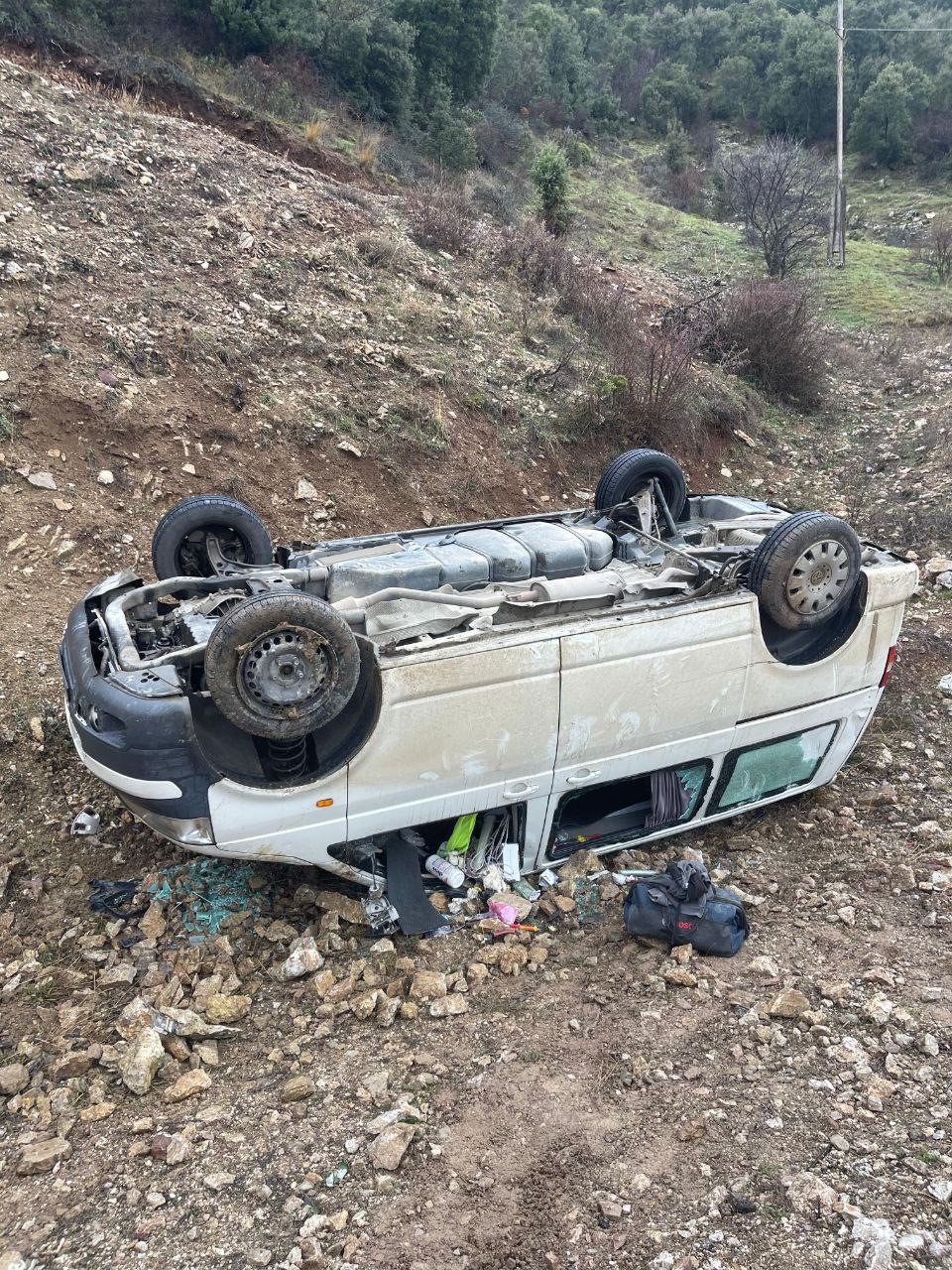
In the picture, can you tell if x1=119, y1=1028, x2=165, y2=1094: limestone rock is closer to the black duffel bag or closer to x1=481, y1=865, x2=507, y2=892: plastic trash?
x1=481, y1=865, x2=507, y2=892: plastic trash

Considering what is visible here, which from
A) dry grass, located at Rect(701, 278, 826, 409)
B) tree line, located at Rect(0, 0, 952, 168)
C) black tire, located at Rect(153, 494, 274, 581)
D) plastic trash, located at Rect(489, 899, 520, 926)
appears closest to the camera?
plastic trash, located at Rect(489, 899, 520, 926)

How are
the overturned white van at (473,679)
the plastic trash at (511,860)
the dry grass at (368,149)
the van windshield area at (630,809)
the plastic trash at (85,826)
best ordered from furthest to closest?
the dry grass at (368,149)
the plastic trash at (85,826)
the van windshield area at (630,809)
the plastic trash at (511,860)
the overturned white van at (473,679)

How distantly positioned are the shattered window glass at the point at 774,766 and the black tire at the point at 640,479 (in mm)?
1688

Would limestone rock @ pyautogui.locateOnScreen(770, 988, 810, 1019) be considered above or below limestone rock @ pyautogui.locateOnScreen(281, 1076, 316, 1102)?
above

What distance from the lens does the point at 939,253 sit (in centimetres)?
2002

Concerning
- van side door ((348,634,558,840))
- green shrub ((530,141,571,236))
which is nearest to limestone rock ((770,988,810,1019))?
van side door ((348,634,558,840))

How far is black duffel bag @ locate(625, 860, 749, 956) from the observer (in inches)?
159

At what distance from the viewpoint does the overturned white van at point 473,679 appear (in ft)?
11.0

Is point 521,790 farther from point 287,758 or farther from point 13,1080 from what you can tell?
point 13,1080

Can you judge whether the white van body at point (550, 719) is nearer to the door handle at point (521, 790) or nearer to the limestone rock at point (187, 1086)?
the door handle at point (521, 790)

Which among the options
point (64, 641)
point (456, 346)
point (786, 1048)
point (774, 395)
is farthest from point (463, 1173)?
point (774, 395)

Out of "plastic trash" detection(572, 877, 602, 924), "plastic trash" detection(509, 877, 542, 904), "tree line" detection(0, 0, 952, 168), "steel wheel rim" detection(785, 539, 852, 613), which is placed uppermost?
"tree line" detection(0, 0, 952, 168)

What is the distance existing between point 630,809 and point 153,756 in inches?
96.4

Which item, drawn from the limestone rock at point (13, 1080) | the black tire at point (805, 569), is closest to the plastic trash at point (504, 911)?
A: the black tire at point (805, 569)
